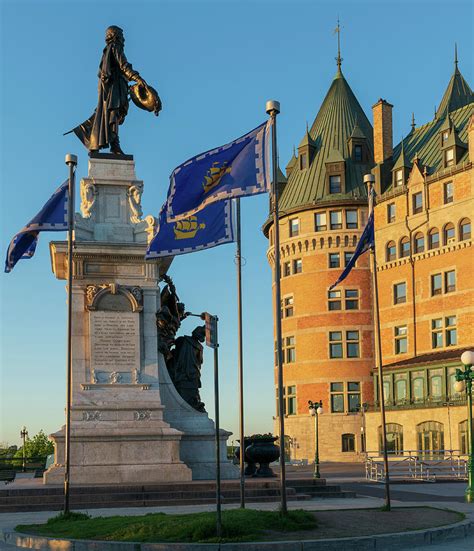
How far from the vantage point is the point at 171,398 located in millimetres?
25375

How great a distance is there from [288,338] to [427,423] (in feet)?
55.0

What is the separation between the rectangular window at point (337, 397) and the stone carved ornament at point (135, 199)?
1994 inches

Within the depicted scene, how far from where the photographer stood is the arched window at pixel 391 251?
73750 millimetres

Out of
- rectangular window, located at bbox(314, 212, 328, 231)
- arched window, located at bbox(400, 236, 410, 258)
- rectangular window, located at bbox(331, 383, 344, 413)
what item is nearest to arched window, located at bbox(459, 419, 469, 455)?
rectangular window, located at bbox(331, 383, 344, 413)

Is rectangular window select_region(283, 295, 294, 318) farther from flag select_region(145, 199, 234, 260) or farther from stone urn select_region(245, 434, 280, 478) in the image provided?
flag select_region(145, 199, 234, 260)

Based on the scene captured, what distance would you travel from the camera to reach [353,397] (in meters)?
74.1

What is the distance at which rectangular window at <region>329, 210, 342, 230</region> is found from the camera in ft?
253

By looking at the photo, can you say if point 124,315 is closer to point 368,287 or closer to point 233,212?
point 233,212

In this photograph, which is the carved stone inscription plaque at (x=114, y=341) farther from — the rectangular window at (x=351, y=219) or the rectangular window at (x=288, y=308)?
the rectangular window at (x=288, y=308)

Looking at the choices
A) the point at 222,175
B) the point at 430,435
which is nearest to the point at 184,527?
the point at 222,175

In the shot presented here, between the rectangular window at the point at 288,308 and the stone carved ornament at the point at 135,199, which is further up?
the rectangular window at the point at 288,308

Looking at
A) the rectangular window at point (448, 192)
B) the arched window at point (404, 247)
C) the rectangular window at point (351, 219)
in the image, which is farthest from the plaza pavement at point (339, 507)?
the rectangular window at point (351, 219)

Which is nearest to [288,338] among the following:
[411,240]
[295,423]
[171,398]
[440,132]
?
[295,423]

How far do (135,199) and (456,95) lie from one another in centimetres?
5947
